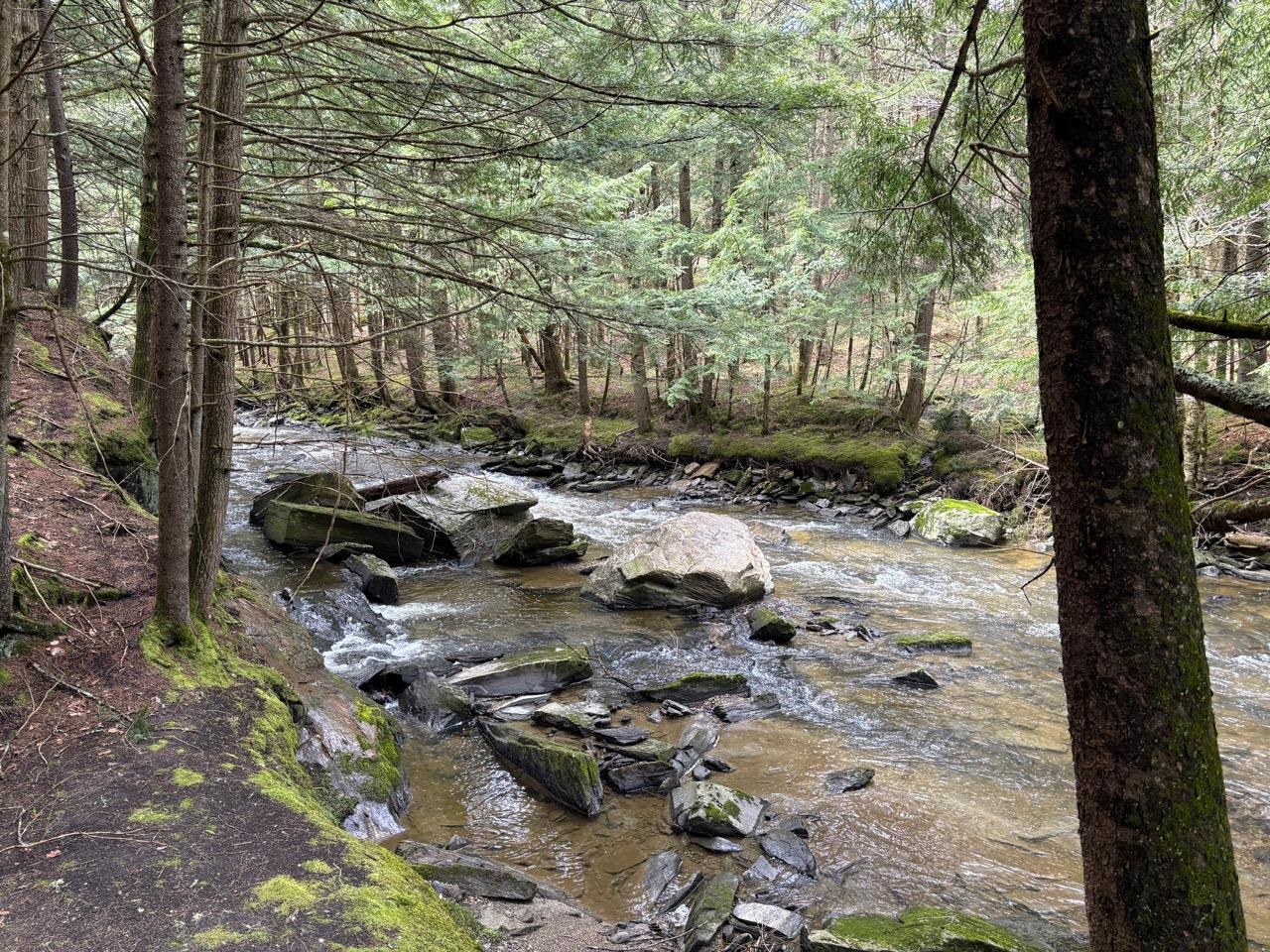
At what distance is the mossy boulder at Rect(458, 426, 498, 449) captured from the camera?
77.2 feet

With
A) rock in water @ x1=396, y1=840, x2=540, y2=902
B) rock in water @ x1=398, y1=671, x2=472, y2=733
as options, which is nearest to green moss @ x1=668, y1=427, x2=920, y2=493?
rock in water @ x1=398, y1=671, x2=472, y2=733

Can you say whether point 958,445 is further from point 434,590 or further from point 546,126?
point 546,126

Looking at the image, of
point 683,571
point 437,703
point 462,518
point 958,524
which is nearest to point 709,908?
point 437,703

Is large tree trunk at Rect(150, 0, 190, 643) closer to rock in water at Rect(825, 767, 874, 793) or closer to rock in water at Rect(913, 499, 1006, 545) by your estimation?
rock in water at Rect(825, 767, 874, 793)

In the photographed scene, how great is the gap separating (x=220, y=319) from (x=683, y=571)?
6553 mm

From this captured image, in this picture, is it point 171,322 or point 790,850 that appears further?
point 790,850

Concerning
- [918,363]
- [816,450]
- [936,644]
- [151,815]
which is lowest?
[936,644]

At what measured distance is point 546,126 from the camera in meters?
6.39

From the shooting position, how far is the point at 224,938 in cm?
272

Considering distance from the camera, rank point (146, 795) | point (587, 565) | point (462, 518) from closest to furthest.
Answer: point (146, 795) < point (587, 565) < point (462, 518)

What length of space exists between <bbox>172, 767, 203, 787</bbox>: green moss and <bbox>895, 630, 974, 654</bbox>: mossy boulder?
23.5 ft

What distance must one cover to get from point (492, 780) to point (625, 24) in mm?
6069

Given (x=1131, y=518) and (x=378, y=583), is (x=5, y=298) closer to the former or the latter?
(x=1131, y=518)

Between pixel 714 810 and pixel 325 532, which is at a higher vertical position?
pixel 325 532
